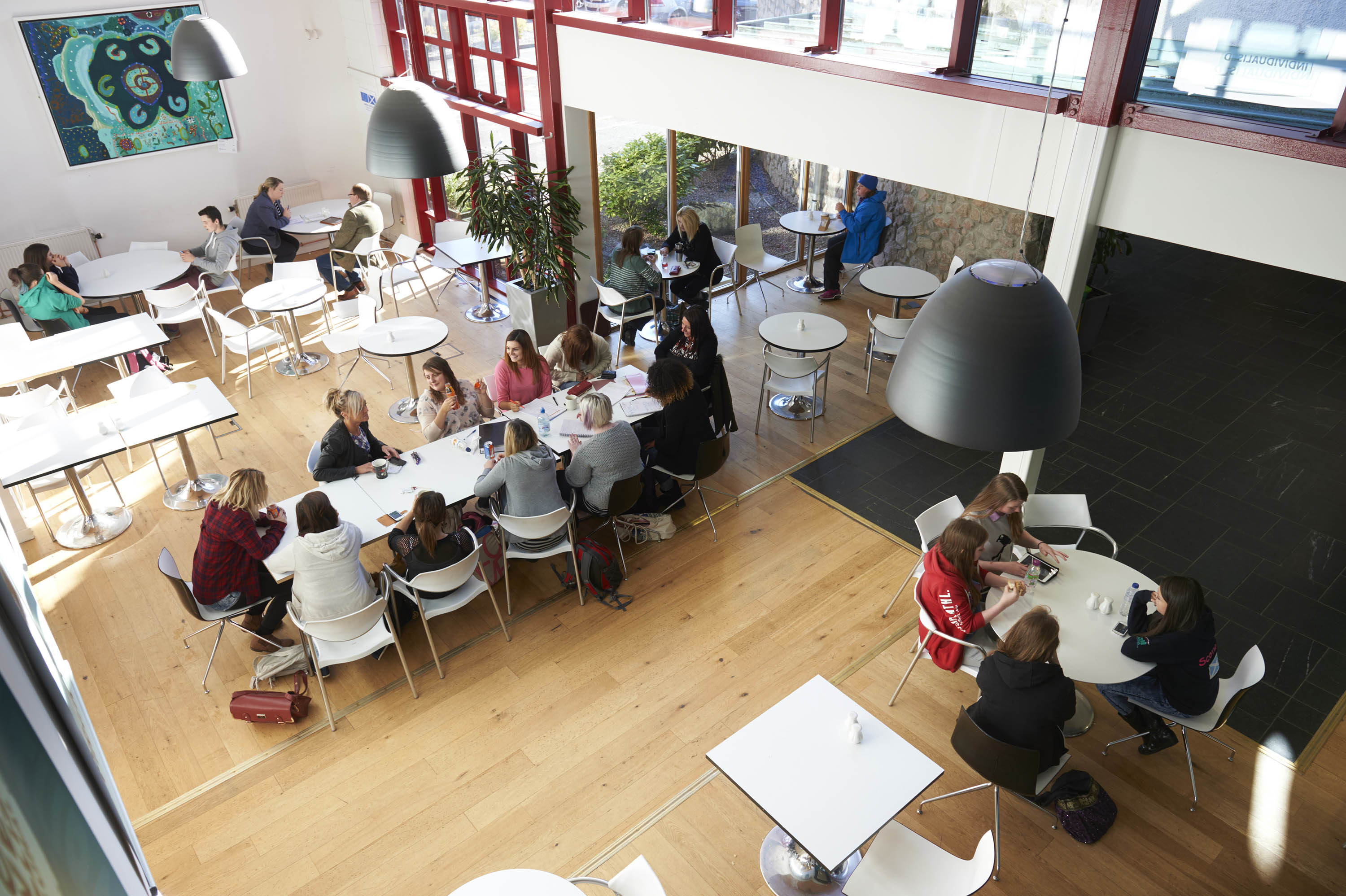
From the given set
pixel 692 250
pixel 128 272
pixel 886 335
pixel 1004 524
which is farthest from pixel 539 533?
pixel 128 272

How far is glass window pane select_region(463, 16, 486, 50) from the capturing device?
882 centimetres

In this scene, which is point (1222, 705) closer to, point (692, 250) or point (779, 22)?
point (779, 22)

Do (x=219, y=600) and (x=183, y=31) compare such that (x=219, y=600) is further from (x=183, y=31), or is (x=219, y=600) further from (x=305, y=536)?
(x=183, y=31)


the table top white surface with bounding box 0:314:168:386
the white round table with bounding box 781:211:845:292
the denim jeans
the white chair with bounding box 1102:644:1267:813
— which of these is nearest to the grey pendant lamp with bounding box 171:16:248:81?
the table top white surface with bounding box 0:314:168:386

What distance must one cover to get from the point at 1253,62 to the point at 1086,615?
112 inches

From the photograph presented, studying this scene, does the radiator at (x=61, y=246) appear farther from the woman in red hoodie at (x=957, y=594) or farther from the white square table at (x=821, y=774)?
the woman in red hoodie at (x=957, y=594)

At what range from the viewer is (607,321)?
29.9 ft

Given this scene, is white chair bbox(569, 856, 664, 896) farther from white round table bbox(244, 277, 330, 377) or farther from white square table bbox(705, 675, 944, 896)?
white round table bbox(244, 277, 330, 377)

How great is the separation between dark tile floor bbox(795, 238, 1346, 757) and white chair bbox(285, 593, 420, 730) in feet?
11.2

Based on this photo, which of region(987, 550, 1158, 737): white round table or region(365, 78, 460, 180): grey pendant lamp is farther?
region(365, 78, 460, 180): grey pendant lamp

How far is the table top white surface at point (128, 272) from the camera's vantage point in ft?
26.5

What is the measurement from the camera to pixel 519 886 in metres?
3.21

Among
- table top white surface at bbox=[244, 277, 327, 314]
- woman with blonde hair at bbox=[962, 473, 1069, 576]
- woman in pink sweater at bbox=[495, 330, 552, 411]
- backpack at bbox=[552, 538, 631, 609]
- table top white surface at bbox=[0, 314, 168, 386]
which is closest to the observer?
woman with blonde hair at bbox=[962, 473, 1069, 576]

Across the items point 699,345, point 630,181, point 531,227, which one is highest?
point 630,181
